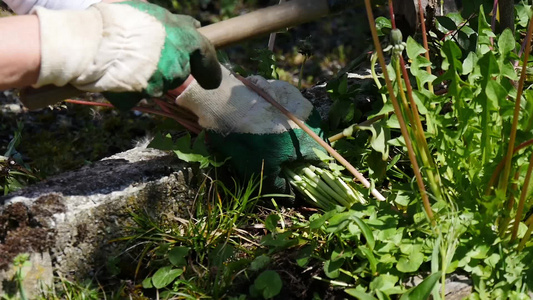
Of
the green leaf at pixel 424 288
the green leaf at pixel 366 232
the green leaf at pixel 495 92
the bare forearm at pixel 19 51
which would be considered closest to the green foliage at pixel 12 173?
the bare forearm at pixel 19 51

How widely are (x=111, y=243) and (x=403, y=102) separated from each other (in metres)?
0.88

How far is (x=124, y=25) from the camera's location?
5.54 feet

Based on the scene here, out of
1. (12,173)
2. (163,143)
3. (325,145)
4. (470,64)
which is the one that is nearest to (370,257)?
(325,145)

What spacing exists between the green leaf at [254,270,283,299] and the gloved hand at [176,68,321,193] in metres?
0.41

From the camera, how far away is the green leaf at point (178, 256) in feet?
6.49

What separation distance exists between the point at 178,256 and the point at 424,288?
0.67 m

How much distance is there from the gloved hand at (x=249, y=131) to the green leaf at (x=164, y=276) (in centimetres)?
38

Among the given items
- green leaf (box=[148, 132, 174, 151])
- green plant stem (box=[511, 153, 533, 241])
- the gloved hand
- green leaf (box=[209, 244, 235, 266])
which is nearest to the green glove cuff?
the gloved hand

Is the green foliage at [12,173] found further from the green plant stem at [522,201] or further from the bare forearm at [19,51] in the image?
the green plant stem at [522,201]

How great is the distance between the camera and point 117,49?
1.67 metres

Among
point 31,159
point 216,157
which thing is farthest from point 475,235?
point 31,159

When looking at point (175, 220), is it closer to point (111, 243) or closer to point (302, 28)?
point (111, 243)

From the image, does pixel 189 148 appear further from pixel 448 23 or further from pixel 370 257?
pixel 448 23

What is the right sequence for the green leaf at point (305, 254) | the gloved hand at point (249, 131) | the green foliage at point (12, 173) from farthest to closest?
the green foliage at point (12, 173)
the gloved hand at point (249, 131)
the green leaf at point (305, 254)
